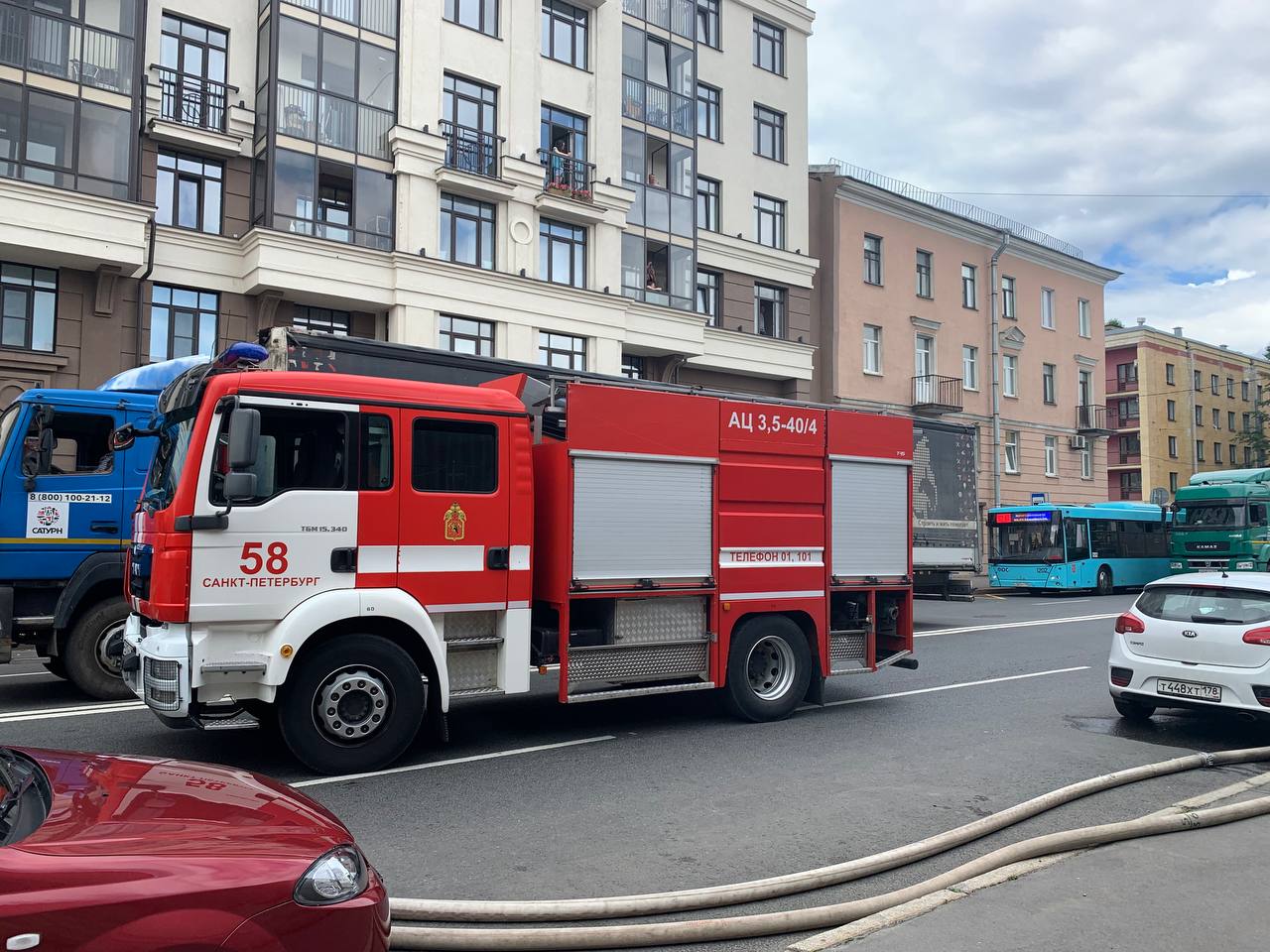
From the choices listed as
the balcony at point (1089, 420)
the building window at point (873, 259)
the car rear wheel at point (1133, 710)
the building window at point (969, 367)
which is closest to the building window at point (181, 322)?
the car rear wheel at point (1133, 710)

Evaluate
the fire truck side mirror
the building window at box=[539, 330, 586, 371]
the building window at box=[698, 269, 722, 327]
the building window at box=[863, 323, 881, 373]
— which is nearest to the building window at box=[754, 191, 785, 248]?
the building window at box=[698, 269, 722, 327]

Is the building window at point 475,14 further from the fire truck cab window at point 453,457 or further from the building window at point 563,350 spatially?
the fire truck cab window at point 453,457

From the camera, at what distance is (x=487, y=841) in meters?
5.60

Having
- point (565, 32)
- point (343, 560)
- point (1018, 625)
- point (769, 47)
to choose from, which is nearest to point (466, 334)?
point (565, 32)

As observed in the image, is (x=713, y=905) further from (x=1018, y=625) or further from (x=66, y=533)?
(x=1018, y=625)

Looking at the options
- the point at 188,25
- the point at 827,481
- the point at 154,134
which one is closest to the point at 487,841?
the point at 827,481

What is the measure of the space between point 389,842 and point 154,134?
19533 mm

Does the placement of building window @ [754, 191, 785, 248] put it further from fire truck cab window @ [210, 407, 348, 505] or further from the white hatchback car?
fire truck cab window @ [210, 407, 348, 505]

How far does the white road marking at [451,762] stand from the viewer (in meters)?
6.72

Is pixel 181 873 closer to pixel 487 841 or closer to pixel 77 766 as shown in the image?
pixel 77 766

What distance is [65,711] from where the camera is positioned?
895 cm

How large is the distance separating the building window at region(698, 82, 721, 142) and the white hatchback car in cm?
2444

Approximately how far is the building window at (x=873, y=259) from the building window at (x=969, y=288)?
5.22 metres

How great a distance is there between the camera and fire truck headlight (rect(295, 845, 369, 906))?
3014 millimetres
